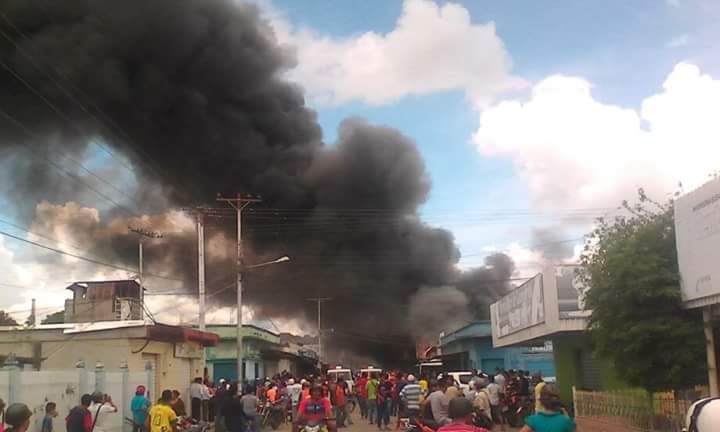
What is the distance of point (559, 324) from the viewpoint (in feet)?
61.7

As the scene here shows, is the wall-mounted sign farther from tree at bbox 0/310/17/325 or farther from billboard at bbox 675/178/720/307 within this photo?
tree at bbox 0/310/17/325

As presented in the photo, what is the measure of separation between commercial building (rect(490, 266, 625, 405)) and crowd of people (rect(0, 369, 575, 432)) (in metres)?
1.70

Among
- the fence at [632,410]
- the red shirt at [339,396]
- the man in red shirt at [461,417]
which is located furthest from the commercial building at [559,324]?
the man in red shirt at [461,417]

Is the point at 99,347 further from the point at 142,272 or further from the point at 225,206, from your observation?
the point at 142,272

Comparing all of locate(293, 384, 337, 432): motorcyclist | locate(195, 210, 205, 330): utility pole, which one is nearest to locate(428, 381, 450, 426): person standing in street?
locate(293, 384, 337, 432): motorcyclist

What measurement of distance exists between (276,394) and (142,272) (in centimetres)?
1684

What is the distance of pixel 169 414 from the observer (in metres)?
9.97

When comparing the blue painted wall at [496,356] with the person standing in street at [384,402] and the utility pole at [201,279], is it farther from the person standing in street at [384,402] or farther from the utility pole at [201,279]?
the person standing in street at [384,402]

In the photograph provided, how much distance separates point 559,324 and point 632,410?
16.8ft

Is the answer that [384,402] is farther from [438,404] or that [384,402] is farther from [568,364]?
[438,404]

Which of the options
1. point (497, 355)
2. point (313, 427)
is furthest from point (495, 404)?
point (497, 355)

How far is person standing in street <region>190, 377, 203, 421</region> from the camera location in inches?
787

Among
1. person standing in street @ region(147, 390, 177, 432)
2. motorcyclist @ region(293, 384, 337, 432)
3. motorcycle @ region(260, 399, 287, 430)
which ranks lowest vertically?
motorcycle @ region(260, 399, 287, 430)

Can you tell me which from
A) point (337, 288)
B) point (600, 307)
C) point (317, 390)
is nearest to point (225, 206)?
point (337, 288)
